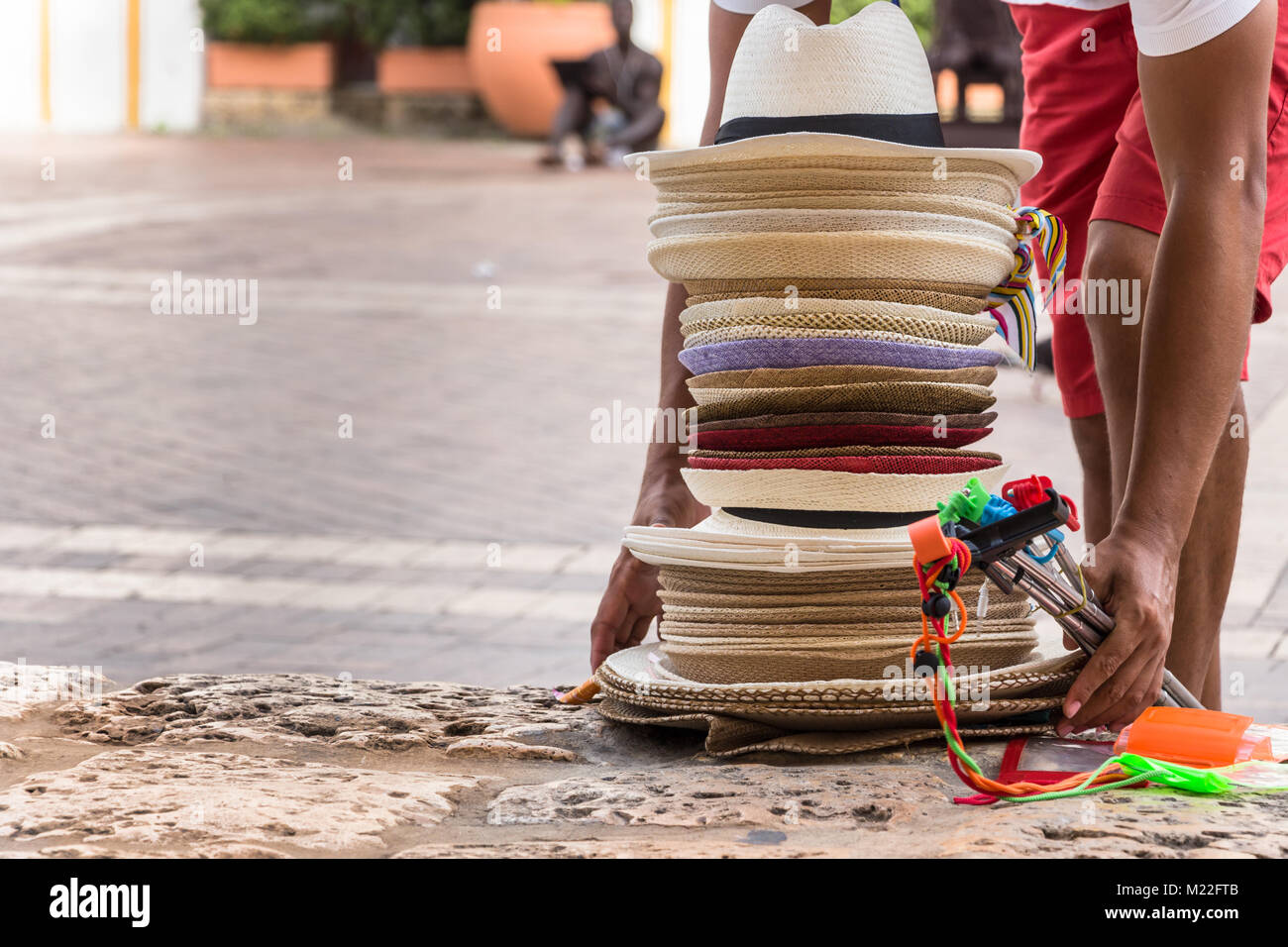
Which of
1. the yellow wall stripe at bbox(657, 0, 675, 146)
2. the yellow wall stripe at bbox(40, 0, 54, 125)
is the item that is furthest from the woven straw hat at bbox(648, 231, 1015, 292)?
the yellow wall stripe at bbox(40, 0, 54, 125)

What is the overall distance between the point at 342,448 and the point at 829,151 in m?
4.04

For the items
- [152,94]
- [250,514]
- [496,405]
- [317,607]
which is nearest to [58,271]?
[496,405]

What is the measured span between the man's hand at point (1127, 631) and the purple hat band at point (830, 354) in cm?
30

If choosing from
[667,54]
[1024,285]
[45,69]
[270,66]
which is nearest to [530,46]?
[667,54]

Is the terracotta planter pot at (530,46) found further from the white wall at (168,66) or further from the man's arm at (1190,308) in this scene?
the man's arm at (1190,308)

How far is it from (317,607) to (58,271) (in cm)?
614

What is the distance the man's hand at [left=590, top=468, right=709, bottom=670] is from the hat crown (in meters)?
0.62

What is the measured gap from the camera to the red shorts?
7.75ft

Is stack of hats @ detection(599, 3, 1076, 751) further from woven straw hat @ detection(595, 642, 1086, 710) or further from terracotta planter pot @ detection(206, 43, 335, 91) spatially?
terracotta planter pot @ detection(206, 43, 335, 91)

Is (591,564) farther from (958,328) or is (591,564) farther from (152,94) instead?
(152,94)

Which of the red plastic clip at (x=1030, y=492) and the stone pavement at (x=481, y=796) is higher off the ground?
the red plastic clip at (x=1030, y=492)

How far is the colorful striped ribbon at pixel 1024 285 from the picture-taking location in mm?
2215

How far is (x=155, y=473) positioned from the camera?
5406mm

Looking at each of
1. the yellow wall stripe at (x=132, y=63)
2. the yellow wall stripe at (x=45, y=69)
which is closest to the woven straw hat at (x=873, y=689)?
the yellow wall stripe at (x=132, y=63)
